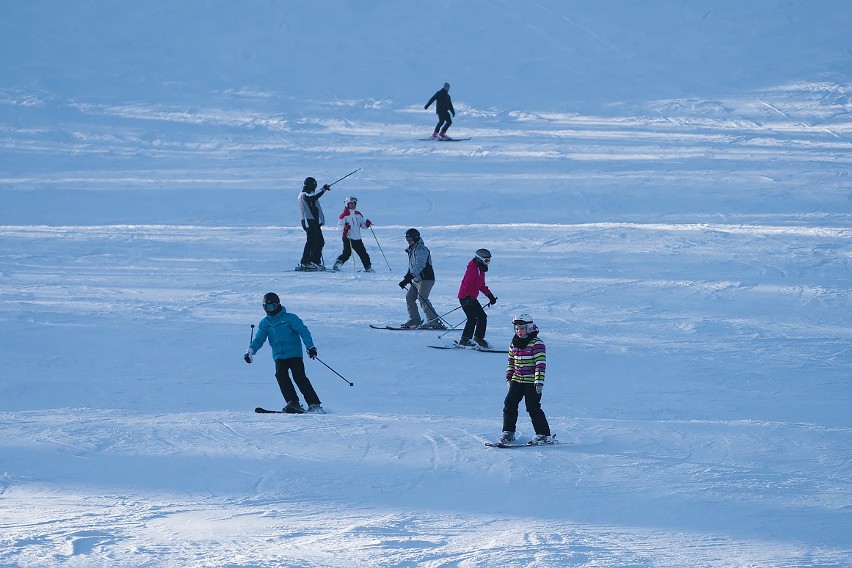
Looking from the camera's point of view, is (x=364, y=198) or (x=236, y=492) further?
(x=364, y=198)

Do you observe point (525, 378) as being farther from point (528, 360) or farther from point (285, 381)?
point (285, 381)

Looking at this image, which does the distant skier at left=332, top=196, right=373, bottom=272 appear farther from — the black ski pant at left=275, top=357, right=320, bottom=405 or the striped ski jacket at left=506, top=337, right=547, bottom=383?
the striped ski jacket at left=506, top=337, right=547, bottom=383

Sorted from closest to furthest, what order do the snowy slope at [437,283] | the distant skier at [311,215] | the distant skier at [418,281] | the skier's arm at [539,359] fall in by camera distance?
the snowy slope at [437,283] → the skier's arm at [539,359] → the distant skier at [418,281] → the distant skier at [311,215]

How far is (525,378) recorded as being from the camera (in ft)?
28.2

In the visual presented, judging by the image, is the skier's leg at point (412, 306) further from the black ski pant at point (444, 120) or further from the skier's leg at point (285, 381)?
the black ski pant at point (444, 120)

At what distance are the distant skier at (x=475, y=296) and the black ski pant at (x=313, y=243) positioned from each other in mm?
4066

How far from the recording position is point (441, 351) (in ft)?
40.9

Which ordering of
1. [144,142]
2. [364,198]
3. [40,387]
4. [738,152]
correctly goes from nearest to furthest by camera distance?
[40,387]
[364,198]
[738,152]
[144,142]

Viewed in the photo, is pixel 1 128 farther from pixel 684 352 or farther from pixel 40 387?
pixel 684 352

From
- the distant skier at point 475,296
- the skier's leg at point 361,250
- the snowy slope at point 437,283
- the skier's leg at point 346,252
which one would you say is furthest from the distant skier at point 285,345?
the skier's leg at point 346,252

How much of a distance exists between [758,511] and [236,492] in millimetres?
3574

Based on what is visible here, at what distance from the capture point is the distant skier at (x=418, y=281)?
12641mm

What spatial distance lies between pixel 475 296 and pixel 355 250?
12.9 ft

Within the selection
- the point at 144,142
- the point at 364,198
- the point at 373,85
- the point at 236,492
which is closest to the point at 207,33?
the point at 373,85
